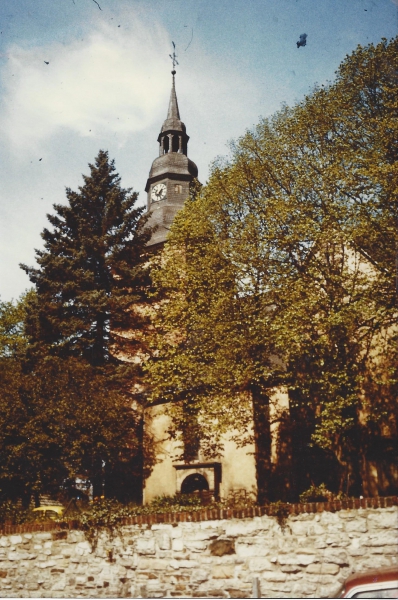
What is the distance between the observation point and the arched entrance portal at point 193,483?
71.9 ft

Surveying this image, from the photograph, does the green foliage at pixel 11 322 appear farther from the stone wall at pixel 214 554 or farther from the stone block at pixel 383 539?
the stone block at pixel 383 539

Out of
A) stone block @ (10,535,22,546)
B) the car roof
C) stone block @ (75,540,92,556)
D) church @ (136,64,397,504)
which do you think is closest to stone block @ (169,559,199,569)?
stone block @ (75,540,92,556)

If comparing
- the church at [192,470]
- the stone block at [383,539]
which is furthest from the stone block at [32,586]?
the church at [192,470]

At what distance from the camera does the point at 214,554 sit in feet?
27.4

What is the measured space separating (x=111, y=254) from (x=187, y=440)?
32.5 feet

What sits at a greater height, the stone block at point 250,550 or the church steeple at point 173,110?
the church steeple at point 173,110

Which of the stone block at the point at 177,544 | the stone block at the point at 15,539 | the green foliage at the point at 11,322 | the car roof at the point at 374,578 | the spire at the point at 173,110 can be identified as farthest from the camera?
the spire at the point at 173,110

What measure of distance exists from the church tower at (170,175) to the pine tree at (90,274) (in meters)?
7.51

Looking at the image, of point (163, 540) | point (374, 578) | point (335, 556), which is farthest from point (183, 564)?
point (374, 578)

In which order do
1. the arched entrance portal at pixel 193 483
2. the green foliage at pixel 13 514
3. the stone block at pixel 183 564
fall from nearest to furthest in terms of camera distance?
1. the stone block at pixel 183 564
2. the green foliage at pixel 13 514
3. the arched entrance portal at pixel 193 483

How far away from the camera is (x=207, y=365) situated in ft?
50.9

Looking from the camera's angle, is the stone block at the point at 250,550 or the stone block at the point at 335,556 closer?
the stone block at the point at 335,556

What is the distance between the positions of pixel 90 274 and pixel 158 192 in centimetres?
1521

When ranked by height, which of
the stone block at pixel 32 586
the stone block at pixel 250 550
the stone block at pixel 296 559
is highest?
the stone block at pixel 250 550
